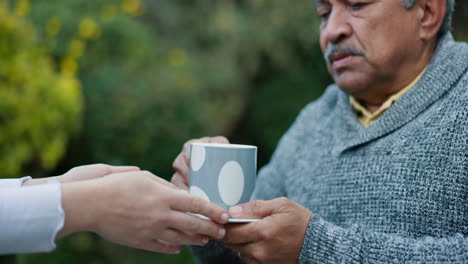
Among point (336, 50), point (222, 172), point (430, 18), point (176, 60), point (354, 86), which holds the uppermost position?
point (430, 18)

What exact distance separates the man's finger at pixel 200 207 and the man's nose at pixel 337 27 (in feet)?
3.19

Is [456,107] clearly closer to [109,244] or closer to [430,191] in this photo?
[430,191]

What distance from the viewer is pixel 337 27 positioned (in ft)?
6.47

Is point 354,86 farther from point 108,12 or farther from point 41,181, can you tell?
point 108,12

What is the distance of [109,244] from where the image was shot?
456 centimetres

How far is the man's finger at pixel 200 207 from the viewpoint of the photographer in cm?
132

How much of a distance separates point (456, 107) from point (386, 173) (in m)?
0.33

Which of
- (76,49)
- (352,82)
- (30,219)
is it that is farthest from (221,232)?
(76,49)

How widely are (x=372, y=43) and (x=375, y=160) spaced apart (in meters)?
0.47

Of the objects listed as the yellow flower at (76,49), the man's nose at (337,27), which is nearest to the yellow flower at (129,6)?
the yellow flower at (76,49)

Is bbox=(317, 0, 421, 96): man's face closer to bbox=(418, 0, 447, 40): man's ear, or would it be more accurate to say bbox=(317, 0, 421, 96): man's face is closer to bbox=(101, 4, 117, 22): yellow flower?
bbox=(418, 0, 447, 40): man's ear

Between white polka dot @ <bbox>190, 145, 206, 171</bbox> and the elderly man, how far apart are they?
0.17 metres

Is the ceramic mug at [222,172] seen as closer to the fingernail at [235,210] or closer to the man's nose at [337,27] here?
the fingernail at [235,210]

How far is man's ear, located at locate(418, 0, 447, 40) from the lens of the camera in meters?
1.94
